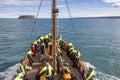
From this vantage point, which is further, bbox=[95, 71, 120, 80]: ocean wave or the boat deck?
bbox=[95, 71, 120, 80]: ocean wave

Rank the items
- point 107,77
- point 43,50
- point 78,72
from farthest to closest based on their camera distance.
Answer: point 107,77 < point 43,50 < point 78,72

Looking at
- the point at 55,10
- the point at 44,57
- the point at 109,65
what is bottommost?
the point at 109,65

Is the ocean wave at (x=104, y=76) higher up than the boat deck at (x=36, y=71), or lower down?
lower down

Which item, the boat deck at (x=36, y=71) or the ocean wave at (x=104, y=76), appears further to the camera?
the ocean wave at (x=104, y=76)

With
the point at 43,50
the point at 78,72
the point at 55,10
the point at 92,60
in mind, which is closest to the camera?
the point at 55,10

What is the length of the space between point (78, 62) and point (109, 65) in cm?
1620

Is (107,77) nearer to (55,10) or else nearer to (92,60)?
(92,60)

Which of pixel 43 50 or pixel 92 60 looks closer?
pixel 43 50

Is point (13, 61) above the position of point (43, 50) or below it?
below

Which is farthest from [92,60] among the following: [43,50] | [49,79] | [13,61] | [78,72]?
[49,79]

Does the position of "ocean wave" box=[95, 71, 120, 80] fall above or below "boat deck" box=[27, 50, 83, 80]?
below

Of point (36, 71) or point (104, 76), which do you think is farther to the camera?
point (104, 76)

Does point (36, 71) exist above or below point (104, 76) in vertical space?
above

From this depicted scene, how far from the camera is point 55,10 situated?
1413 cm
